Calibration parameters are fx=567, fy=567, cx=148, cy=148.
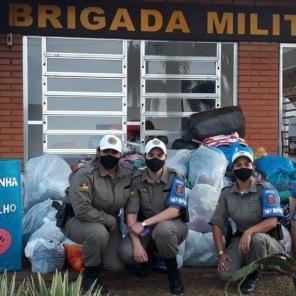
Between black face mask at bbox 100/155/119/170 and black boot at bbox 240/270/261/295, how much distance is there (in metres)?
1.48

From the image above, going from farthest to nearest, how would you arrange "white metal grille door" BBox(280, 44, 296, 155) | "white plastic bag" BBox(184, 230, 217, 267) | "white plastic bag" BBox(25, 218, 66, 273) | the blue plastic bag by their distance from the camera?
"white metal grille door" BBox(280, 44, 296, 155) → the blue plastic bag → "white plastic bag" BBox(184, 230, 217, 267) → "white plastic bag" BBox(25, 218, 66, 273)

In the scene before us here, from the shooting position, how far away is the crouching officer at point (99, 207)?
4.59m

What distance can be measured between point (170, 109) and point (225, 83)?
Answer: 2.83 ft

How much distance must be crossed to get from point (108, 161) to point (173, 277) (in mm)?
1110

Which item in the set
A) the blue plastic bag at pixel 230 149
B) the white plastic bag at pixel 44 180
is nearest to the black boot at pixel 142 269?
the white plastic bag at pixel 44 180

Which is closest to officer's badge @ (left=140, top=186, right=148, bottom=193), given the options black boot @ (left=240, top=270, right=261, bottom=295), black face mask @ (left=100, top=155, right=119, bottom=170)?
black face mask @ (left=100, top=155, right=119, bottom=170)

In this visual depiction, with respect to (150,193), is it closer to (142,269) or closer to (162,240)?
(162,240)

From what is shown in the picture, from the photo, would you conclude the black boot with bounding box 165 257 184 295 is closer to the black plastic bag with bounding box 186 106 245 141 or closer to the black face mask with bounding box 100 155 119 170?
the black face mask with bounding box 100 155 119 170

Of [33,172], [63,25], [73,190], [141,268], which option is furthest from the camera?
[63,25]

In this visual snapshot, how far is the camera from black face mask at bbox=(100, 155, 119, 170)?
4.73m

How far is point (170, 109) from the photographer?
772cm

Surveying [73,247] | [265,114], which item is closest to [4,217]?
[73,247]

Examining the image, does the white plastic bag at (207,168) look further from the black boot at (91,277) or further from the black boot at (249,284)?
the black boot at (91,277)

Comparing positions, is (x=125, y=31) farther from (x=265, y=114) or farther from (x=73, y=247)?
(x=73, y=247)
